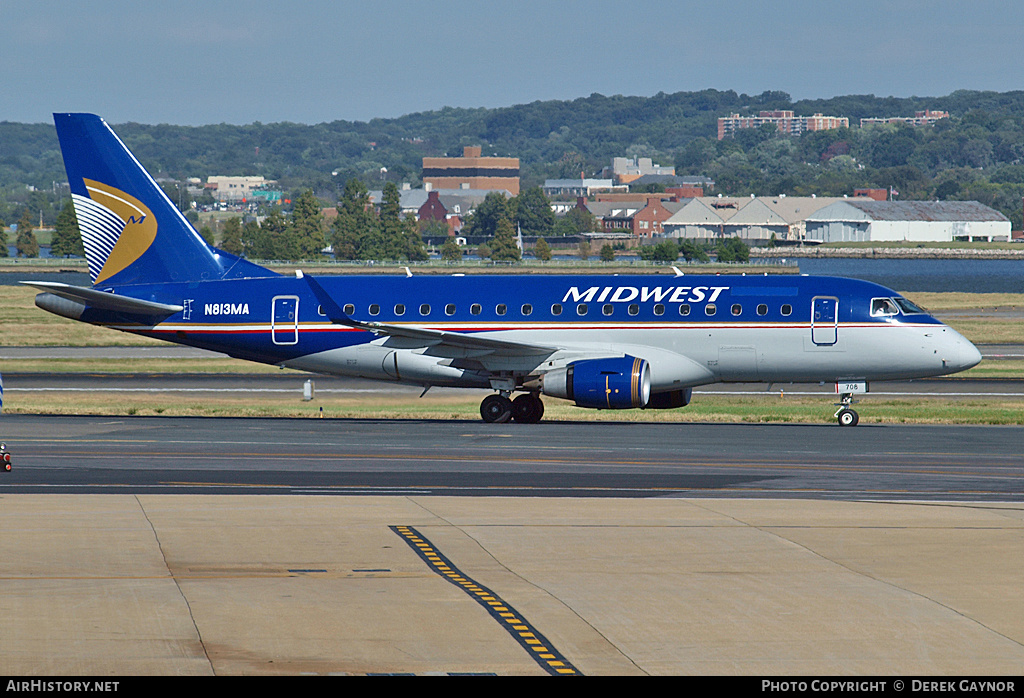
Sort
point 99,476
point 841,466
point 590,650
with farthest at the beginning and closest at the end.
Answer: point 841,466 → point 99,476 → point 590,650

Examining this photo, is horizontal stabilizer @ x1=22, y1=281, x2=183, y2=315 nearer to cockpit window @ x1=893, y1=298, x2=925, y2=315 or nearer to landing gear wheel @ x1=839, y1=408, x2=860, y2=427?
landing gear wheel @ x1=839, y1=408, x2=860, y2=427

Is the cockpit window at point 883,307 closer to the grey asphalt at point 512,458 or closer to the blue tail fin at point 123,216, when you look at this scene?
the grey asphalt at point 512,458

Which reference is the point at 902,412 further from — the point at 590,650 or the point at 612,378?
the point at 590,650

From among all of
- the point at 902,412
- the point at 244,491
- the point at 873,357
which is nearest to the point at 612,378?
the point at 873,357

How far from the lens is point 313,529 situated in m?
21.9

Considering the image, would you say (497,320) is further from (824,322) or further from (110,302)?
(110,302)

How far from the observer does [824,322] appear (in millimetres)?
38156

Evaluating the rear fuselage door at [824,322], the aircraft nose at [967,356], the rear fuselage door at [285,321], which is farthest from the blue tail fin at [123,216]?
the aircraft nose at [967,356]

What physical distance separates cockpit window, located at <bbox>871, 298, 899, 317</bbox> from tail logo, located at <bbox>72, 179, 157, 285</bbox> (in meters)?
23.1

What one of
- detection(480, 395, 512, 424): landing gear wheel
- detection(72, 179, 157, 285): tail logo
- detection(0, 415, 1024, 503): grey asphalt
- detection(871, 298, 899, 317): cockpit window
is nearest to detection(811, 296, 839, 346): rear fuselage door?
detection(871, 298, 899, 317): cockpit window

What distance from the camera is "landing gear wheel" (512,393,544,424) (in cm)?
4000

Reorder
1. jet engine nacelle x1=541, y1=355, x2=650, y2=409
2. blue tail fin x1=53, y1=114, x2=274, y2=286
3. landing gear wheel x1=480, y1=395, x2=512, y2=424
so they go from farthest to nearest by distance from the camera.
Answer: blue tail fin x1=53, y1=114, x2=274, y2=286 → landing gear wheel x1=480, y1=395, x2=512, y2=424 → jet engine nacelle x1=541, y1=355, x2=650, y2=409
